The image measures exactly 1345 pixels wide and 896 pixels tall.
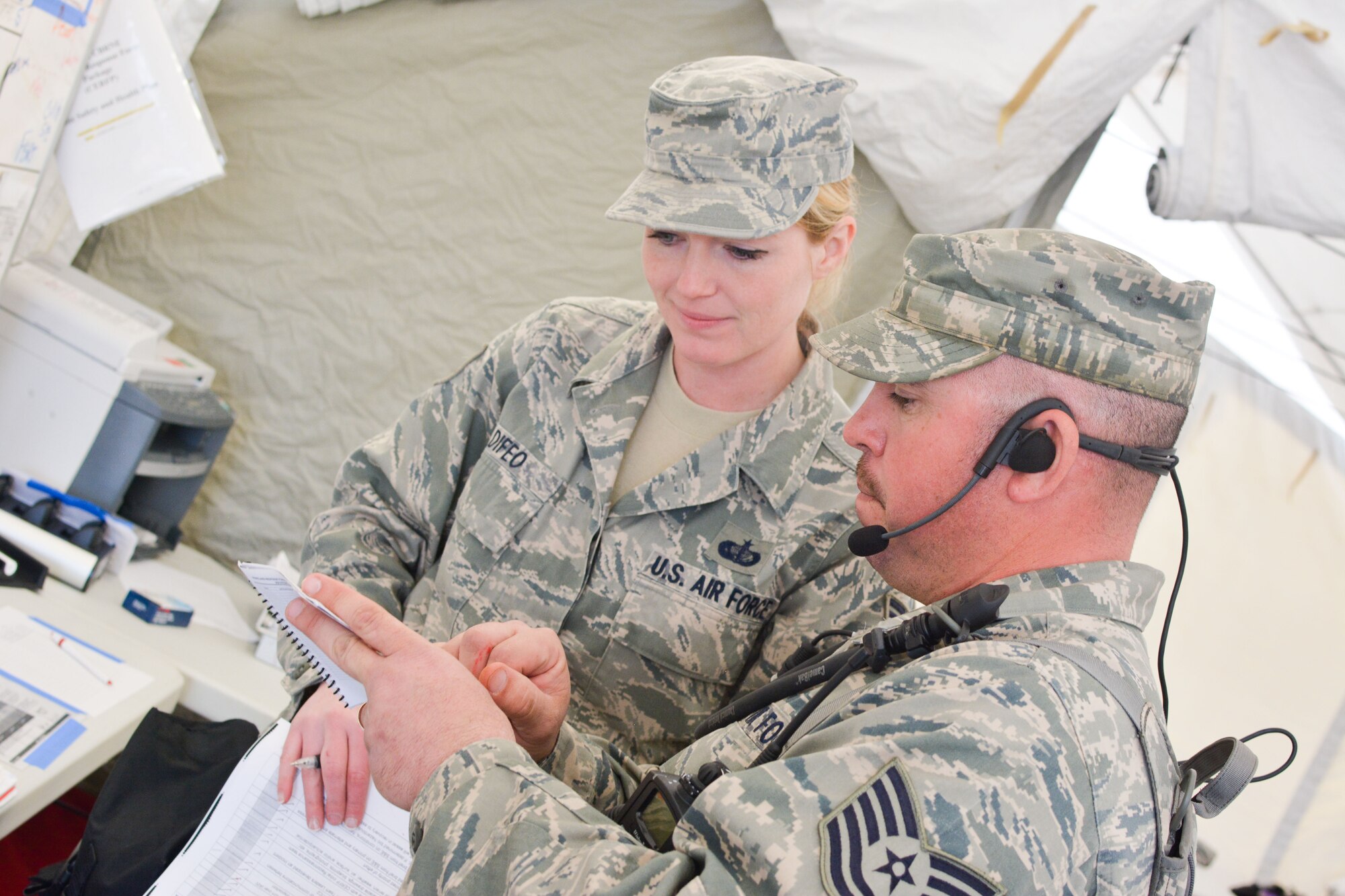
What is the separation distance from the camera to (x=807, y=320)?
5.17 ft

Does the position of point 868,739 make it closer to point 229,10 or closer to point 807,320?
point 807,320

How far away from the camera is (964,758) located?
2.31 ft

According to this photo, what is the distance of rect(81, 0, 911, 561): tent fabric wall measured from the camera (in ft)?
8.57

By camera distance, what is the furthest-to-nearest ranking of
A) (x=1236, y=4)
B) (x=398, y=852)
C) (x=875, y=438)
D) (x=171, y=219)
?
1. (x=171, y=219)
2. (x=1236, y=4)
3. (x=398, y=852)
4. (x=875, y=438)

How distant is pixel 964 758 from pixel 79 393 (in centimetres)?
222

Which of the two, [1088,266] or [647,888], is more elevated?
[1088,266]

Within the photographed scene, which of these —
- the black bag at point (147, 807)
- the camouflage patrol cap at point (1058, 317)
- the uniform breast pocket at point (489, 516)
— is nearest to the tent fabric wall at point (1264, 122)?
the camouflage patrol cap at point (1058, 317)

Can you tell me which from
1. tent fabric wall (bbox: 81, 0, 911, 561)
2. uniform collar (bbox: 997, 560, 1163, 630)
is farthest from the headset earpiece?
tent fabric wall (bbox: 81, 0, 911, 561)

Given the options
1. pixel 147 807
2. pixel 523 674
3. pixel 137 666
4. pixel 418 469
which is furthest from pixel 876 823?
pixel 137 666

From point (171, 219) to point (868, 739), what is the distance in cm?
280

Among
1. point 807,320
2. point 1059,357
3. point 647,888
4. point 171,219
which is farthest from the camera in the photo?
point 171,219

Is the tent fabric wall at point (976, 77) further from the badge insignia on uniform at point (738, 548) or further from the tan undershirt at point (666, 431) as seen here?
the badge insignia on uniform at point (738, 548)

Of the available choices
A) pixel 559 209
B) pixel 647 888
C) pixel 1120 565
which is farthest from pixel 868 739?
pixel 559 209

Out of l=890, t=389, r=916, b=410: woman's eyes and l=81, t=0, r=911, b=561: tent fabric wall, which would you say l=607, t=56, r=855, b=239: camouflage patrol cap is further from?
l=81, t=0, r=911, b=561: tent fabric wall
